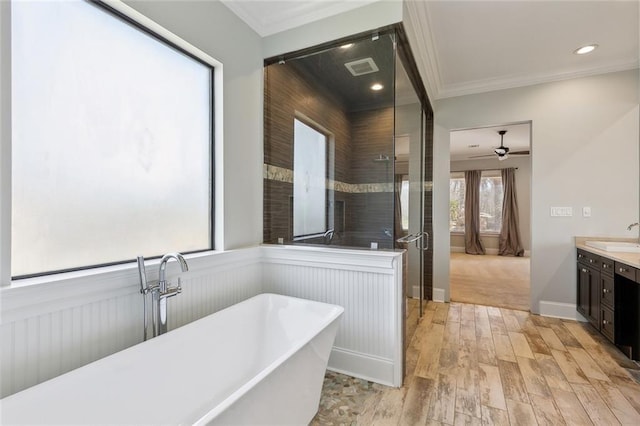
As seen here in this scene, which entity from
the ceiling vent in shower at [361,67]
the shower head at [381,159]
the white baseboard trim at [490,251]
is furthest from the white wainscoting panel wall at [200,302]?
the white baseboard trim at [490,251]

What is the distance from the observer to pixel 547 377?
2094mm

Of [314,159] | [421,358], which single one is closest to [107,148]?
[314,159]

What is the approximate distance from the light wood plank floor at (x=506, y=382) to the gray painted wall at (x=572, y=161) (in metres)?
0.75

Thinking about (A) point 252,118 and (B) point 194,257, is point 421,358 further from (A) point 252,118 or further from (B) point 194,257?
(A) point 252,118

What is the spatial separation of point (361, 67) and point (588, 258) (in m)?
2.98

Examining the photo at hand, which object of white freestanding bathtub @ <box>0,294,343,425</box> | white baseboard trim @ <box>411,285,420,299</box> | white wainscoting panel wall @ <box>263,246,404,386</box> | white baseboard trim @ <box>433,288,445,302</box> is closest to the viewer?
white freestanding bathtub @ <box>0,294,343,425</box>

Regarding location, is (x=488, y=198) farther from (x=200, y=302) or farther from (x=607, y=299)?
(x=200, y=302)

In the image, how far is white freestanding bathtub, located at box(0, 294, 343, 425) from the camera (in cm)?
103

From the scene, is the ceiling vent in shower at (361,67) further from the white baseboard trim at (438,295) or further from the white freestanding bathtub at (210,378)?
the white baseboard trim at (438,295)

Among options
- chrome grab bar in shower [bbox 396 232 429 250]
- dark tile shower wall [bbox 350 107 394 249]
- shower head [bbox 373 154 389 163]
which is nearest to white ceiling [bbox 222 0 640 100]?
dark tile shower wall [bbox 350 107 394 249]

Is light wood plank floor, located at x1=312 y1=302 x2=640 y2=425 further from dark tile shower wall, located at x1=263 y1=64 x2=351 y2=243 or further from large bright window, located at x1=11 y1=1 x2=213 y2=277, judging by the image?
large bright window, located at x1=11 y1=1 x2=213 y2=277

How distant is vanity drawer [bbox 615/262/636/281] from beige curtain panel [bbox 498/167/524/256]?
19.0ft

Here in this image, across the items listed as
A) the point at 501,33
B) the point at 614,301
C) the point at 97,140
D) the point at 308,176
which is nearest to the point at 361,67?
the point at 308,176

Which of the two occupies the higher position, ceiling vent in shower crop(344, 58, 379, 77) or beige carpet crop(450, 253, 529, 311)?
ceiling vent in shower crop(344, 58, 379, 77)
